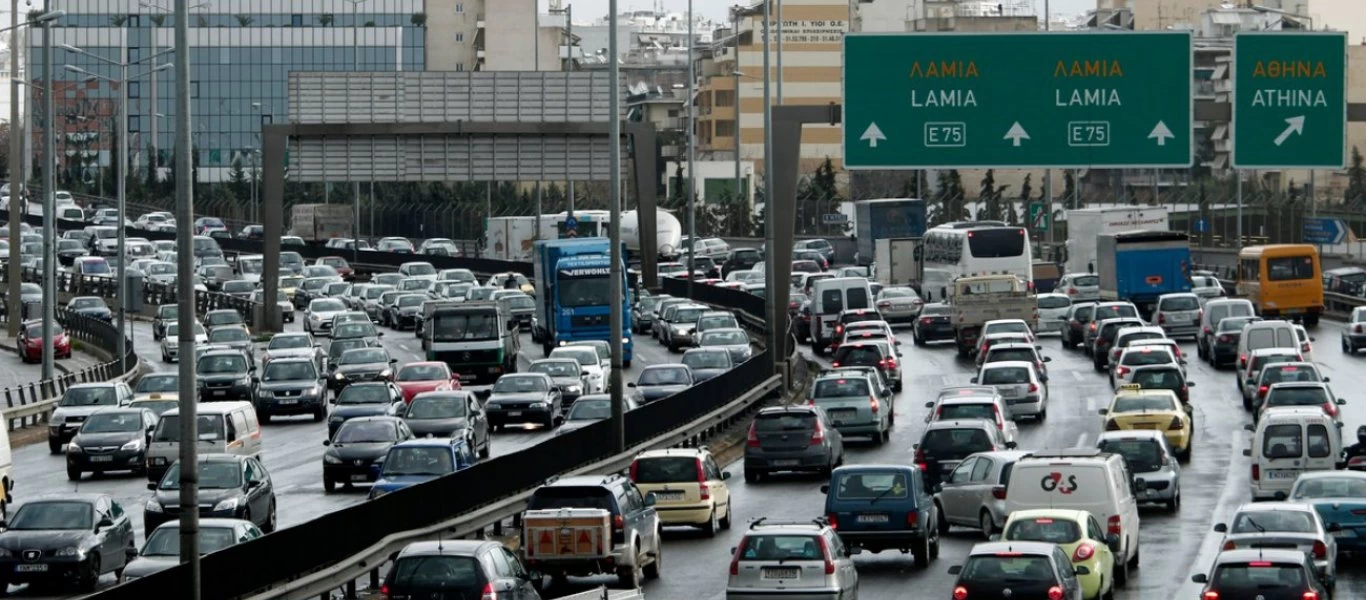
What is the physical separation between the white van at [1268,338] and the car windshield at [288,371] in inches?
814

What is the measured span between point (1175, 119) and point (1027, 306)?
1973cm

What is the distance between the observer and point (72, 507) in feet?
95.5

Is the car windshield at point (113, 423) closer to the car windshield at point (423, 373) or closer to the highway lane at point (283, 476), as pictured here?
the highway lane at point (283, 476)

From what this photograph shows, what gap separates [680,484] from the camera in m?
32.5

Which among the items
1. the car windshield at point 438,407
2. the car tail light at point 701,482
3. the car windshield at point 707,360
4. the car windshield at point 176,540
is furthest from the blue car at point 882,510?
the car windshield at point 707,360

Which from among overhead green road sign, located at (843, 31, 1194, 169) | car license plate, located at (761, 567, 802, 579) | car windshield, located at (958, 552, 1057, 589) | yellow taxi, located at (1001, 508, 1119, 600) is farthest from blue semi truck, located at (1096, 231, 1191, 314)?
car windshield, located at (958, 552, 1057, 589)

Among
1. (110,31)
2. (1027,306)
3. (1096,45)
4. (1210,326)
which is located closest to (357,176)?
(1027,306)

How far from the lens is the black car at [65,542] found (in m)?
28.2

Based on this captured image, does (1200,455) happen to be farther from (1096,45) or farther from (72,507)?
(72,507)

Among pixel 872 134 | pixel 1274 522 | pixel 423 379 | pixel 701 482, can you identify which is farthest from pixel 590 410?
pixel 1274 522

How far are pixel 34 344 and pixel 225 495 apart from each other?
4275 cm

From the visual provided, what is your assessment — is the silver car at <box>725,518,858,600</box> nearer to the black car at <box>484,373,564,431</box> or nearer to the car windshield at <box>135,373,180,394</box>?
the black car at <box>484,373,564,431</box>

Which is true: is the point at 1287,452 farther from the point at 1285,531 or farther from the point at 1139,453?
the point at 1285,531

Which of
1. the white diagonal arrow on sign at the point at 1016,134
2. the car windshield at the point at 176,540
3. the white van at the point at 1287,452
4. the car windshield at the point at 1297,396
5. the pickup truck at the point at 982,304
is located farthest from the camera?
the pickup truck at the point at 982,304
